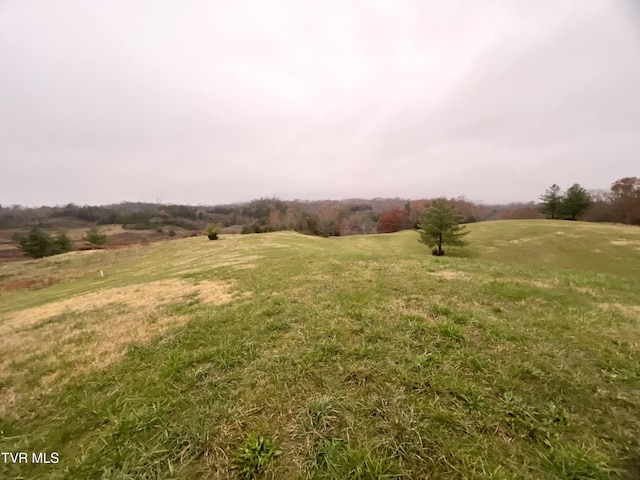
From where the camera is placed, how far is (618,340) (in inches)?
199

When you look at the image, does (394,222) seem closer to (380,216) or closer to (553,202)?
(380,216)

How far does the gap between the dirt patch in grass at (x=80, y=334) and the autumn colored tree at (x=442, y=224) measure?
97.1 feet

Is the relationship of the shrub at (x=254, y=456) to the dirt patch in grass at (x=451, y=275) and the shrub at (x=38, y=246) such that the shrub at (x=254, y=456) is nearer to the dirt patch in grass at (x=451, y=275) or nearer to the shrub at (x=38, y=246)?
the dirt patch in grass at (x=451, y=275)

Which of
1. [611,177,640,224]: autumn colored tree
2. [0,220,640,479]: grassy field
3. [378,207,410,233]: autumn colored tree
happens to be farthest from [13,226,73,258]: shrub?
[611,177,640,224]: autumn colored tree

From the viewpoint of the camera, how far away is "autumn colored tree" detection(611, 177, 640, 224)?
5658 cm

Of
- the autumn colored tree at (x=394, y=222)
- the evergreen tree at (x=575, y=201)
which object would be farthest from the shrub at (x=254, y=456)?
the autumn colored tree at (x=394, y=222)

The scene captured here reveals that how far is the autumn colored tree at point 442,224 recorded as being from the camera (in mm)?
33031

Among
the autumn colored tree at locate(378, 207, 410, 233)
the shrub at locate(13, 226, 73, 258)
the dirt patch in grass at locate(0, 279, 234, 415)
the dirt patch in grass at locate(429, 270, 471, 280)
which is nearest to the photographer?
the dirt patch in grass at locate(0, 279, 234, 415)

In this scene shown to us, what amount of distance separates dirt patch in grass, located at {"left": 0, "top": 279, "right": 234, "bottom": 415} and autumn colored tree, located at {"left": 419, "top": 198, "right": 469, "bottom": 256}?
29.6 metres

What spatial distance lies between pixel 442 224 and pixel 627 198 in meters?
66.4

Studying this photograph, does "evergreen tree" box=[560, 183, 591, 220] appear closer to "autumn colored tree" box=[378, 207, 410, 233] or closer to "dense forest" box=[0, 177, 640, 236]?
"dense forest" box=[0, 177, 640, 236]

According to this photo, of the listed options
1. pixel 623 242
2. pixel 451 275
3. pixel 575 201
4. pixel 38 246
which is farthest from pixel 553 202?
pixel 38 246

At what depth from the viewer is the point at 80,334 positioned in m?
7.36
